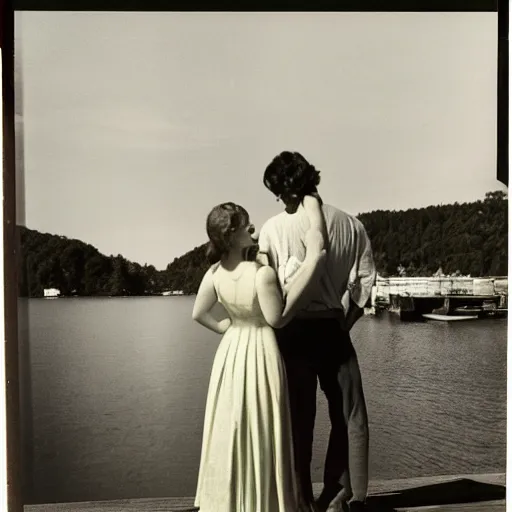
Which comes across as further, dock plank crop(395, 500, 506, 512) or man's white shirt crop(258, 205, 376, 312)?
dock plank crop(395, 500, 506, 512)

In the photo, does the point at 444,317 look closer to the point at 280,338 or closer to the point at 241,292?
the point at 280,338

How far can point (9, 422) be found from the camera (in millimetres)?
3100

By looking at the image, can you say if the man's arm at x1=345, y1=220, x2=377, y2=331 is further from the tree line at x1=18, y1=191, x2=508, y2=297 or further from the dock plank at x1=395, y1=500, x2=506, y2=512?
the dock plank at x1=395, y1=500, x2=506, y2=512

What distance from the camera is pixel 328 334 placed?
9.99 ft

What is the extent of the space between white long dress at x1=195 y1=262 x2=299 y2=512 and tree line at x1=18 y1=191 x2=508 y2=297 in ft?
0.54

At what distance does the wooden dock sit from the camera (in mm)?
3086

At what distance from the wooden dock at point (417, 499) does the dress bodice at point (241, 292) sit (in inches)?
23.7

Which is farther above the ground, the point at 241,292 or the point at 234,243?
the point at 234,243

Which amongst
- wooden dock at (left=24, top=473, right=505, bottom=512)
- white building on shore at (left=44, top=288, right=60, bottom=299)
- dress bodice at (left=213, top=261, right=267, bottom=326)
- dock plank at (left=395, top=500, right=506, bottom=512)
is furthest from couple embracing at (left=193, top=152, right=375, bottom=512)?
white building on shore at (left=44, top=288, right=60, bottom=299)

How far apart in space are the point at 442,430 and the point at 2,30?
76.5 inches

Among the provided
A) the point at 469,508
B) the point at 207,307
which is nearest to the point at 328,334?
the point at 207,307

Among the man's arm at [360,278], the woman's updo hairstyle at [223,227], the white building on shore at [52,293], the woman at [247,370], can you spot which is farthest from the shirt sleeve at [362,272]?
the white building on shore at [52,293]

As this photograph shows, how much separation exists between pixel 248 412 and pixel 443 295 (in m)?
0.77

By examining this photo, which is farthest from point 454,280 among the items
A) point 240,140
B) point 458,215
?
point 240,140
